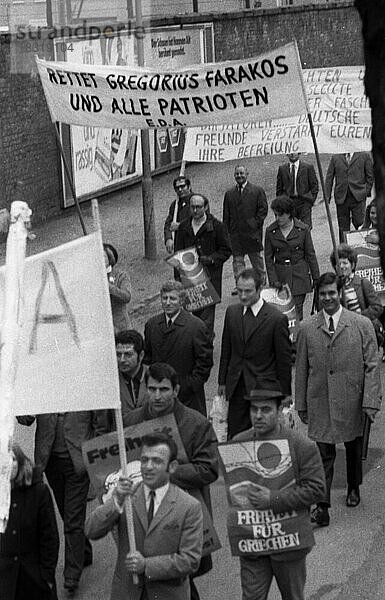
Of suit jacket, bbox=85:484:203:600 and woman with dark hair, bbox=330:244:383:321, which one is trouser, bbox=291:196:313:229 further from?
suit jacket, bbox=85:484:203:600

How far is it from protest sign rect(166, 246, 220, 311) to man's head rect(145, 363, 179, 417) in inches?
202

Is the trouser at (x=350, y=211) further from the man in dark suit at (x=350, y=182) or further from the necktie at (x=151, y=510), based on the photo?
the necktie at (x=151, y=510)

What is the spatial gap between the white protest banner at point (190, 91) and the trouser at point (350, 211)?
5.96 m

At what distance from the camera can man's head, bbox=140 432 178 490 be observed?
6211 mm

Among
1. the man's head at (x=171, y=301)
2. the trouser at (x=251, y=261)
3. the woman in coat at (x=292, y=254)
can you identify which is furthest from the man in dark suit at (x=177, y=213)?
the man's head at (x=171, y=301)

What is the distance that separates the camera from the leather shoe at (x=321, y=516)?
29.0 ft

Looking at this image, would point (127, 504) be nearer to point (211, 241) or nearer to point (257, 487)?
point (257, 487)

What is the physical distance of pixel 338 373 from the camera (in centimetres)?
900

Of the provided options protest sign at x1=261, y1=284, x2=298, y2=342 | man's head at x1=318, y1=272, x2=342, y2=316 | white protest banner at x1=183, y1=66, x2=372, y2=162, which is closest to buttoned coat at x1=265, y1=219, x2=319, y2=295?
white protest banner at x1=183, y1=66, x2=372, y2=162

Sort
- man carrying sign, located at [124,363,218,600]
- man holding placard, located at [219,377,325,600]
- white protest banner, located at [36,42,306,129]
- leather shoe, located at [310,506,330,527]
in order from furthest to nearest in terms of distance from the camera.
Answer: white protest banner, located at [36,42,306,129] < leather shoe, located at [310,506,330,527] < man carrying sign, located at [124,363,218,600] < man holding placard, located at [219,377,325,600]

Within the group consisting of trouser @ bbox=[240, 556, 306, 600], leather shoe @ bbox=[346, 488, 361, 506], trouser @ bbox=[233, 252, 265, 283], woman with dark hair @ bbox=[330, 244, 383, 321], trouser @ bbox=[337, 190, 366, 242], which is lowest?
trouser @ bbox=[233, 252, 265, 283]

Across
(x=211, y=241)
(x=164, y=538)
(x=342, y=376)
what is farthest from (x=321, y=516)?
(x=211, y=241)

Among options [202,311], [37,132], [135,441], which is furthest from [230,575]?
[37,132]

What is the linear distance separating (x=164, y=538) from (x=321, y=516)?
2827mm
